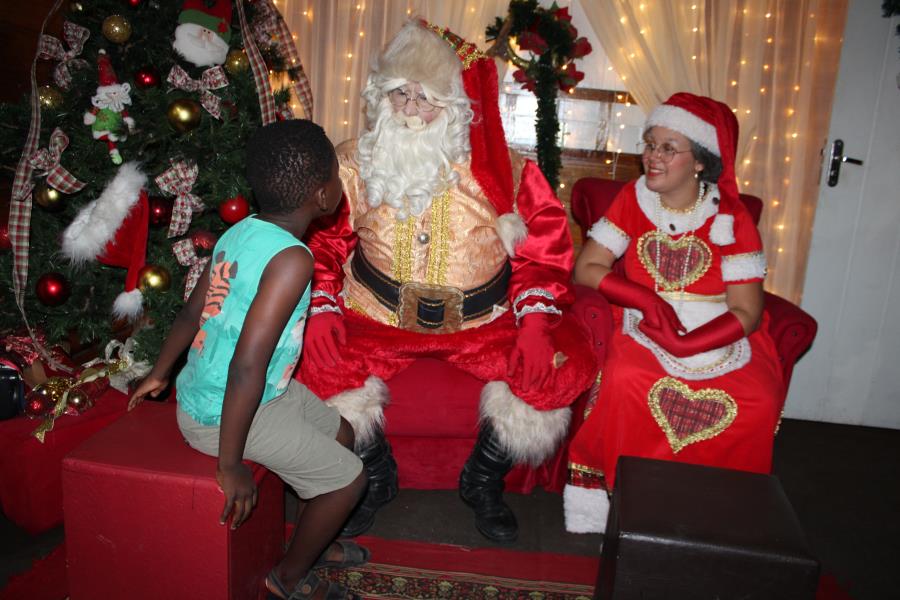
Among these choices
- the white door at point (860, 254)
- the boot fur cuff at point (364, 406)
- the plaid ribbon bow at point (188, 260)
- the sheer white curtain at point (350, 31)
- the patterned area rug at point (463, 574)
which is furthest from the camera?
the sheer white curtain at point (350, 31)

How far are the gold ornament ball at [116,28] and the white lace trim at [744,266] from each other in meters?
2.51

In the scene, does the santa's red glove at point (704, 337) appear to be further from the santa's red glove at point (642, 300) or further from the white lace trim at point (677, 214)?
the white lace trim at point (677, 214)

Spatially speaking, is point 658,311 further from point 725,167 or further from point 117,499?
point 117,499

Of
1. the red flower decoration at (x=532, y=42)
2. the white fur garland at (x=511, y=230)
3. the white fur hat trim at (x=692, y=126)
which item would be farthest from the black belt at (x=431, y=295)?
the red flower decoration at (x=532, y=42)

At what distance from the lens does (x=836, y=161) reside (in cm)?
357

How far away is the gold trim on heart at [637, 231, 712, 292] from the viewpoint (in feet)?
8.77

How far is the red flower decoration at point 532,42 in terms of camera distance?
11.8 ft

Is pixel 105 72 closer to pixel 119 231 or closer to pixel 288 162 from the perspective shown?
pixel 119 231

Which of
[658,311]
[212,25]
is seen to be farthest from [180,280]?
[658,311]

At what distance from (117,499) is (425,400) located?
1087 mm

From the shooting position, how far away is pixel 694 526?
1.74 meters

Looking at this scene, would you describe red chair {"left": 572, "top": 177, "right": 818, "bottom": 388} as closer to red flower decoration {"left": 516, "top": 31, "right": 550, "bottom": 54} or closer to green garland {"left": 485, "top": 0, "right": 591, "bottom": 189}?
green garland {"left": 485, "top": 0, "right": 591, "bottom": 189}

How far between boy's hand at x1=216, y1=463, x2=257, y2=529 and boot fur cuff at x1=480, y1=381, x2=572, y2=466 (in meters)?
0.97

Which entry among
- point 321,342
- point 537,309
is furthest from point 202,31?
point 537,309
